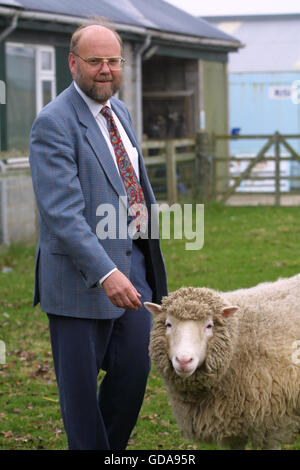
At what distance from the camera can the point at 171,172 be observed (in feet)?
47.4

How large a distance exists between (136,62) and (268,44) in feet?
47.0

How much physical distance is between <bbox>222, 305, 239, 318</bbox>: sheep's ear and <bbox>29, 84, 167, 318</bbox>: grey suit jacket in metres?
0.52

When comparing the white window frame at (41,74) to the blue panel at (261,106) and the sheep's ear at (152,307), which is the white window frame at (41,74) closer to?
the sheep's ear at (152,307)

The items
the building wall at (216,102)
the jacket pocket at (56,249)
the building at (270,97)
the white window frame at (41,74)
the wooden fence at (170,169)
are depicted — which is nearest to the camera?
the jacket pocket at (56,249)

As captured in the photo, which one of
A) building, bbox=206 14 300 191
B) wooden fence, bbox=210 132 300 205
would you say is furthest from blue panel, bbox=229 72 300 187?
wooden fence, bbox=210 132 300 205

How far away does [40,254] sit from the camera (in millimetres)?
3525

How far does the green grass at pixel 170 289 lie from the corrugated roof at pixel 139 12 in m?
3.54

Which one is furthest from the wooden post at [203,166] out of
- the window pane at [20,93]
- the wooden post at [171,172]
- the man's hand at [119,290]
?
the man's hand at [119,290]

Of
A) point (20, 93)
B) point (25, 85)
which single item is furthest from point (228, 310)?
point (25, 85)

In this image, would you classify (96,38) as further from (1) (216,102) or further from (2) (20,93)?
(1) (216,102)

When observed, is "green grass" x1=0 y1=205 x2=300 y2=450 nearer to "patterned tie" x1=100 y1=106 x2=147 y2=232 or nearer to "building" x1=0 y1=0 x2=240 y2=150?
"patterned tie" x1=100 y1=106 x2=147 y2=232

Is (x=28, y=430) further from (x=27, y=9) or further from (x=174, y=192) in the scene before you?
(x=174, y=192)

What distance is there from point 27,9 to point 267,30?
59.6ft

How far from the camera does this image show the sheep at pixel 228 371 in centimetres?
367
